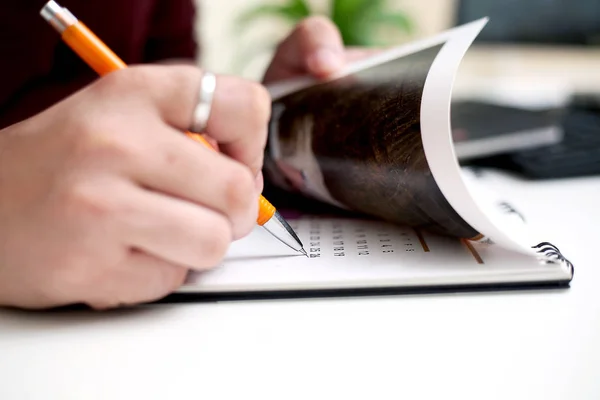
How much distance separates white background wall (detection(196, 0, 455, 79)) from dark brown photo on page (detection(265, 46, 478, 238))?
0.91 metres

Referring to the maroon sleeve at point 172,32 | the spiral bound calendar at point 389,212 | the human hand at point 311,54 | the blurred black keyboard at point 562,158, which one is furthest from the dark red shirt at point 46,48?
the blurred black keyboard at point 562,158

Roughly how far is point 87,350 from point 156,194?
87 millimetres

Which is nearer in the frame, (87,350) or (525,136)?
(87,350)

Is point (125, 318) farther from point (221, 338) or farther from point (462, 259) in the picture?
point (462, 259)

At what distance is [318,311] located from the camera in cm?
30

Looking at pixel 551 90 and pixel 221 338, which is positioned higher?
pixel 221 338

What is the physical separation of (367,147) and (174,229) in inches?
6.6

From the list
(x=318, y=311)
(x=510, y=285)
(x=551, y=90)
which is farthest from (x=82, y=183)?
(x=551, y=90)

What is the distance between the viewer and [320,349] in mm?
264

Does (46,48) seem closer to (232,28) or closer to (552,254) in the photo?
(552,254)

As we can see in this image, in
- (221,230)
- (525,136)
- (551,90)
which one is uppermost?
(221,230)

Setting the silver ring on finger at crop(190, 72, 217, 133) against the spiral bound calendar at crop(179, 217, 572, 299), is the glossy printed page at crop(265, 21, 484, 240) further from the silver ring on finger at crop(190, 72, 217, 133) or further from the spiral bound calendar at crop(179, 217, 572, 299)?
the silver ring on finger at crop(190, 72, 217, 133)

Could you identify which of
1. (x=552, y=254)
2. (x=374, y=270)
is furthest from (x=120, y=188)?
(x=552, y=254)

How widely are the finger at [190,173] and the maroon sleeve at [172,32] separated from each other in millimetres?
652
